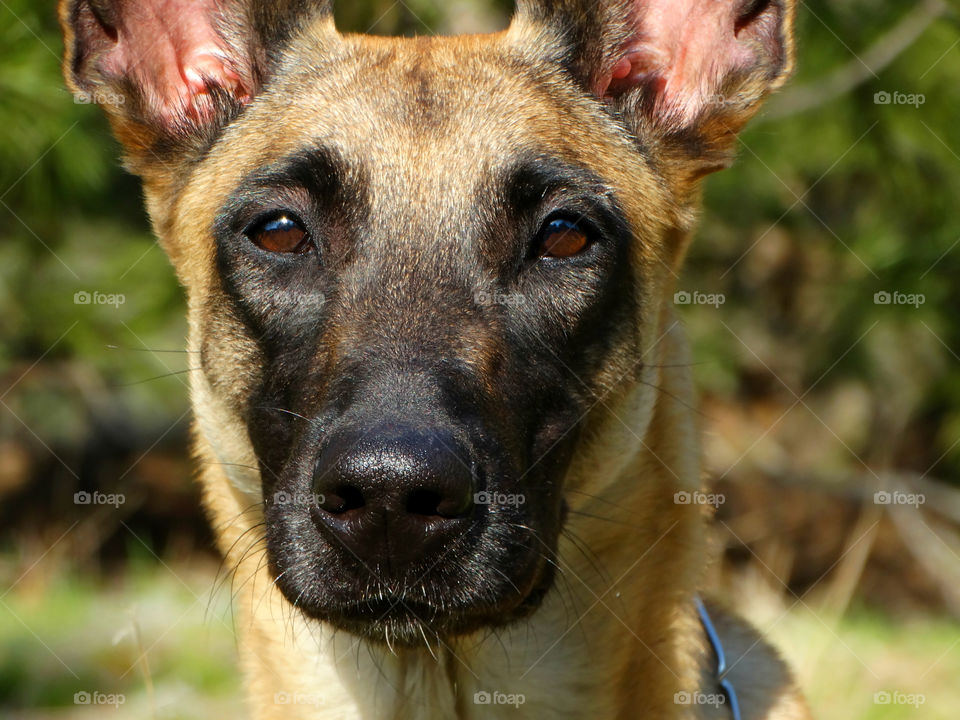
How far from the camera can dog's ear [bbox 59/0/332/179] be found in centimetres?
410

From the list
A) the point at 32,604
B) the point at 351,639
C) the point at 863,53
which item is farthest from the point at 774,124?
the point at 32,604

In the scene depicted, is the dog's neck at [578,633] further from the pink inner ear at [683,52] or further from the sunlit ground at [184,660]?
the sunlit ground at [184,660]

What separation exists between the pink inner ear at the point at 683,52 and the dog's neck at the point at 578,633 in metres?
1.04

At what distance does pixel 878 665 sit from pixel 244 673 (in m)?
4.38

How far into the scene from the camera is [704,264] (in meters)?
9.90

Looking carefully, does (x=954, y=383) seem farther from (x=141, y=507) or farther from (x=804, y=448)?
(x=141, y=507)

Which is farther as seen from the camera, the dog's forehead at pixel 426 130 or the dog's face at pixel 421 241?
the dog's forehead at pixel 426 130

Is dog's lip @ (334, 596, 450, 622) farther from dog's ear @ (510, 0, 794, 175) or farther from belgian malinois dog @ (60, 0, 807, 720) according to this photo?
dog's ear @ (510, 0, 794, 175)

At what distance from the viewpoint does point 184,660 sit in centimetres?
658

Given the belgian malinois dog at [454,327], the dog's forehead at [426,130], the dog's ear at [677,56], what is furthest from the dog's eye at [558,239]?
the dog's ear at [677,56]

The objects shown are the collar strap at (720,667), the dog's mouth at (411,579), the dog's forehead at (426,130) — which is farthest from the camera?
the collar strap at (720,667)

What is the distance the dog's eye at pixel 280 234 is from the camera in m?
3.67

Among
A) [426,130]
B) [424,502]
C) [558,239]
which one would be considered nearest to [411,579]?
[424,502]

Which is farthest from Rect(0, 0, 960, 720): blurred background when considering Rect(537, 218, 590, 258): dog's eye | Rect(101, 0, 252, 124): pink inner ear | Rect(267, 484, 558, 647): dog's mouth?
Rect(537, 218, 590, 258): dog's eye
